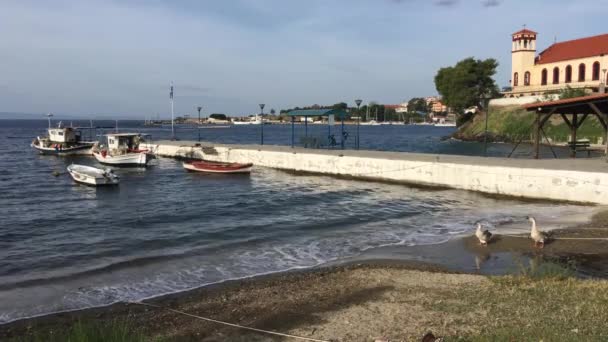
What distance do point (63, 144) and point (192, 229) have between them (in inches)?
2072

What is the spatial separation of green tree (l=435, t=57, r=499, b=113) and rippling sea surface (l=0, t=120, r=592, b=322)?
81508mm

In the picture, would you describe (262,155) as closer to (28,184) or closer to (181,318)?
(28,184)

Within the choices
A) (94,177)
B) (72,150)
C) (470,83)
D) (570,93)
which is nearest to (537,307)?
(94,177)

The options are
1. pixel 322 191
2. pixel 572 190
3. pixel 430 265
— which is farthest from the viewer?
pixel 322 191

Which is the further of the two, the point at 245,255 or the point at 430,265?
the point at 245,255

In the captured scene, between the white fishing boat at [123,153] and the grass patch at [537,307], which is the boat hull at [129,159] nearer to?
the white fishing boat at [123,153]

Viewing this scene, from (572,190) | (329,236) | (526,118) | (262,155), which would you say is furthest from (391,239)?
(526,118)

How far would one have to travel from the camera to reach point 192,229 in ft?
67.9

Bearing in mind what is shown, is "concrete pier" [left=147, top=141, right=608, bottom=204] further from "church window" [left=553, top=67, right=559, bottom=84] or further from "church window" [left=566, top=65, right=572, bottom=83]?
"church window" [left=553, top=67, right=559, bottom=84]

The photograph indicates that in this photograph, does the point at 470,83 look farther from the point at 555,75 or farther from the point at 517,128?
the point at 517,128

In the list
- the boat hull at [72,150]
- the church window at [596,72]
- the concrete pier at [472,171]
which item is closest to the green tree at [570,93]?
the church window at [596,72]

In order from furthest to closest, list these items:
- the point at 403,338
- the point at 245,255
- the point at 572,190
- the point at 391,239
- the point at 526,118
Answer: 1. the point at 526,118
2. the point at 572,190
3. the point at 391,239
4. the point at 245,255
5. the point at 403,338

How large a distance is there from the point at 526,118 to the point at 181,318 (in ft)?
260

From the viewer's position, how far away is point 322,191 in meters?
31.4
